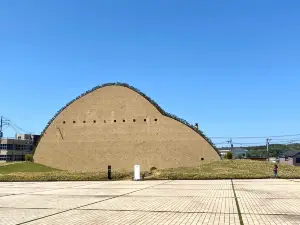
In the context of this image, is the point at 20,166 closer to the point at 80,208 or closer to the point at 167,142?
the point at 167,142

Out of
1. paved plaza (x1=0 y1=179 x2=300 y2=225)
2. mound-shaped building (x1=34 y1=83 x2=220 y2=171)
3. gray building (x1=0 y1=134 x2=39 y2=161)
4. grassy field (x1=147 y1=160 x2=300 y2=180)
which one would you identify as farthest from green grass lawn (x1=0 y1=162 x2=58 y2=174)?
gray building (x1=0 y1=134 x2=39 y2=161)

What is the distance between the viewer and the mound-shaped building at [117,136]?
4025 centimetres

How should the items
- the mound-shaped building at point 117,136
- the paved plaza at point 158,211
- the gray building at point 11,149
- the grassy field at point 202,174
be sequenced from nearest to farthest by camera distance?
the paved plaza at point 158,211
the grassy field at point 202,174
the mound-shaped building at point 117,136
the gray building at point 11,149

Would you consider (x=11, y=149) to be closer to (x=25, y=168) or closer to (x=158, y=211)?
(x=25, y=168)

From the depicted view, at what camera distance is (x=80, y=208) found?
11.8 m

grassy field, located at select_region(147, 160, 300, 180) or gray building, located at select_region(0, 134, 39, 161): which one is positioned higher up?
gray building, located at select_region(0, 134, 39, 161)

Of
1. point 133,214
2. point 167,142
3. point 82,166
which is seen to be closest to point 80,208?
point 133,214

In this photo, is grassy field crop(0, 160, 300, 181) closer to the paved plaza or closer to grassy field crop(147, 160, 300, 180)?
grassy field crop(147, 160, 300, 180)

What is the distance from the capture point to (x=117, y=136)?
139ft

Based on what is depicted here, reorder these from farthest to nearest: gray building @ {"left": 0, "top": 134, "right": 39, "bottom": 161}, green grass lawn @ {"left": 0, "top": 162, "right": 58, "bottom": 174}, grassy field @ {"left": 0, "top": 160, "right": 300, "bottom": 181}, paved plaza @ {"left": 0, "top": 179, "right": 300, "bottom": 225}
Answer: gray building @ {"left": 0, "top": 134, "right": 39, "bottom": 161}
green grass lawn @ {"left": 0, "top": 162, "right": 58, "bottom": 174}
grassy field @ {"left": 0, "top": 160, "right": 300, "bottom": 181}
paved plaza @ {"left": 0, "top": 179, "right": 300, "bottom": 225}

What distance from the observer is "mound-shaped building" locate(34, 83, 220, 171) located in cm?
4025

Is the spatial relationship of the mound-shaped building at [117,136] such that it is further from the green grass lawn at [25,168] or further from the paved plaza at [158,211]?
the paved plaza at [158,211]

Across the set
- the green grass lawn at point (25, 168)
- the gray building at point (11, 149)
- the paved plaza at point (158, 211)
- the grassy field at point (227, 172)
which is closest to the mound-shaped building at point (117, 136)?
the green grass lawn at point (25, 168)

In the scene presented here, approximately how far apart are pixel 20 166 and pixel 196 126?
22.0 metres
